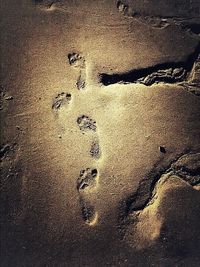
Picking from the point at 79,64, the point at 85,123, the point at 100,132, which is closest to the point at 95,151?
the point at 100,132

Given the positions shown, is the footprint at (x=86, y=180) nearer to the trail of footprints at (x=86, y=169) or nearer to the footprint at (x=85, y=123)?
the trail of footprints at (x=86, y=169)

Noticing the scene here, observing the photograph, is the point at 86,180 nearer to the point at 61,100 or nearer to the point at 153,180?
the point at 153,180

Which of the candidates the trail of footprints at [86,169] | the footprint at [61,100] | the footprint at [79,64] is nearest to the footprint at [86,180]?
the trail of footprints at [86,169]

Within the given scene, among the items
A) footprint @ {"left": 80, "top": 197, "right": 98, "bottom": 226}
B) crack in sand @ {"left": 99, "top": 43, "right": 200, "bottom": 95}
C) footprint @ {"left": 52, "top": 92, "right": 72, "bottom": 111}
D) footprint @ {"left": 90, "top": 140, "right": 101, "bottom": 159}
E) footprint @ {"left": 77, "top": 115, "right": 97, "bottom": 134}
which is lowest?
footprint @ {"left": 80, "top": 197, "right": 98, "bottom": 226}

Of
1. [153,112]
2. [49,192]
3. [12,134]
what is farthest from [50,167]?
[153,112]

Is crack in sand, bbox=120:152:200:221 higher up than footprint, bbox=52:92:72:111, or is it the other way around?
footprint, bbox=52:92:72:111

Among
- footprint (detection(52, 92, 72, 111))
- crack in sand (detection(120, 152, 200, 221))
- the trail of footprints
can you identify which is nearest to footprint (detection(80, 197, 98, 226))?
the trail of footprints

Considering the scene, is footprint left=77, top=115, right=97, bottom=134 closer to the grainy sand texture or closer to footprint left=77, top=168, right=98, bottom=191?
the grainy sand texture
